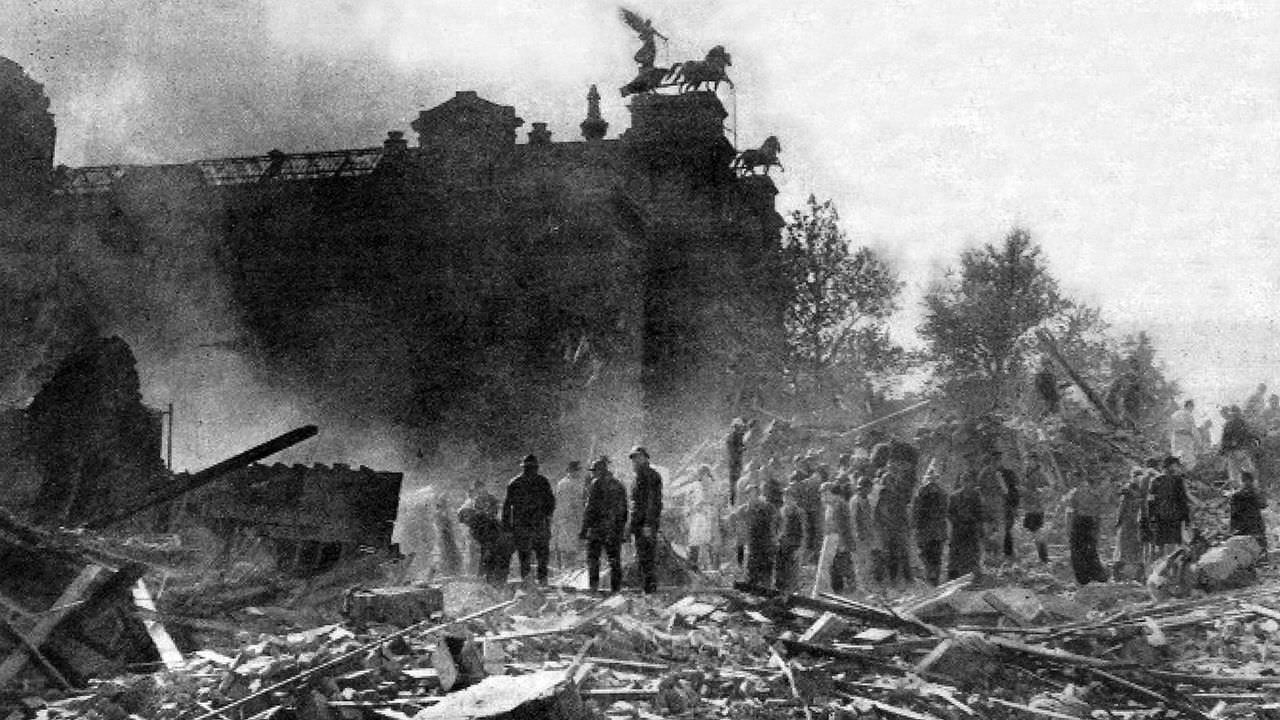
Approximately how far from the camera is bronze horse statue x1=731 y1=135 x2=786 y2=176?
33969 millimetres

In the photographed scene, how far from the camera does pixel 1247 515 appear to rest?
15000mm

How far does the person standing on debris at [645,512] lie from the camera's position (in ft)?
43.9

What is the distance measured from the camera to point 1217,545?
14.3 meters

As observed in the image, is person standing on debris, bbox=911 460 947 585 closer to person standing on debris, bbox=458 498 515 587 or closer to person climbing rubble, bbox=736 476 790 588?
person climbing rubble, bbox=736 476 790 588

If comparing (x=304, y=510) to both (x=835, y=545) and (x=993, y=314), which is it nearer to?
(x=835, y=545)

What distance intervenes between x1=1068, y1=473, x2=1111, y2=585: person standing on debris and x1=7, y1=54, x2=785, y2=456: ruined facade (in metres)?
14.8

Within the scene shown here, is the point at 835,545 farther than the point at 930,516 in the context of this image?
No

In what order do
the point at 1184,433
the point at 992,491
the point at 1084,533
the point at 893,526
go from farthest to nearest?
1. the point at 1184,433
2. the point at 992,491
3. the point at 1084,533
4. the point at 893,526

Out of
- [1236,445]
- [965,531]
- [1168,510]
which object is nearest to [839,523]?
[965,531]

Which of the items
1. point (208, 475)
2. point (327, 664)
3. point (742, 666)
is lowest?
point (742, 666)

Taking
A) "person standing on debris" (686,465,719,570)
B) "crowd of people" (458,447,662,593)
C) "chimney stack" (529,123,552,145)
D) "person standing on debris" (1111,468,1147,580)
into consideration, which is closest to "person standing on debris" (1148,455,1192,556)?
"person standing on debris" (1111,468,1147,580)

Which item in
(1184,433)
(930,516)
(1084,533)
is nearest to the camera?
(930,516)

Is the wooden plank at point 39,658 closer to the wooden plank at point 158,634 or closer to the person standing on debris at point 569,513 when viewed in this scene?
the wooden plank at point 158,634

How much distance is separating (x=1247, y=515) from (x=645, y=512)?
8032 millimetres
